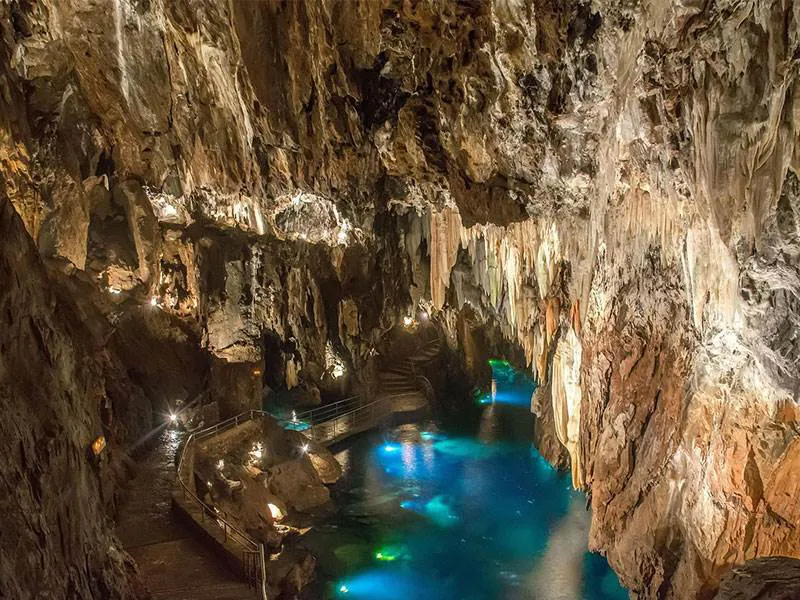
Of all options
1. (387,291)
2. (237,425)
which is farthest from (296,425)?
(387,291)

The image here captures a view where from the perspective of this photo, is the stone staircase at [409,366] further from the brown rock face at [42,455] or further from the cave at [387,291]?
the brown rock face at [42,455]

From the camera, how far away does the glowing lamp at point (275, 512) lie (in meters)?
11.7

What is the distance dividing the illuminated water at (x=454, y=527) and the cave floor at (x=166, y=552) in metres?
2.58

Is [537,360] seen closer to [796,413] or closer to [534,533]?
[534,533]

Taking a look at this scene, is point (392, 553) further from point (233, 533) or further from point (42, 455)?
point (42, 455)

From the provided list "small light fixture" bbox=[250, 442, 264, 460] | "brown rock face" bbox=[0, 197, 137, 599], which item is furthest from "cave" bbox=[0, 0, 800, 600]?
"small light fixture" bbox=[250, 442, 264, 460]

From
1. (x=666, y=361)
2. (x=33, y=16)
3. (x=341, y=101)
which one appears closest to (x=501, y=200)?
(x=341, y=101)

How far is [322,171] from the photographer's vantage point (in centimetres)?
1141

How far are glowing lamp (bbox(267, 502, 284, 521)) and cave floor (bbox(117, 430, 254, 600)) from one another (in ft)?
7.43

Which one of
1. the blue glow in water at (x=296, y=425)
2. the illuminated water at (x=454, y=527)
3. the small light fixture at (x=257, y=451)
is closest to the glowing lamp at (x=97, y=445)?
A: the illuminated water at (x=454, y=527)

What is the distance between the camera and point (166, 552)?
7.95 metres

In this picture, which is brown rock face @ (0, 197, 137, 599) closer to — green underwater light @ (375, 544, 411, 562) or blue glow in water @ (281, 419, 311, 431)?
green underwater light @ (375, 544, 411, 562)

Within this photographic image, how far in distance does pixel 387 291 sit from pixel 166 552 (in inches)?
385

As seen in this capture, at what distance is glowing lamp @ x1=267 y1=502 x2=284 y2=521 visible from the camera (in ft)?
38.3
